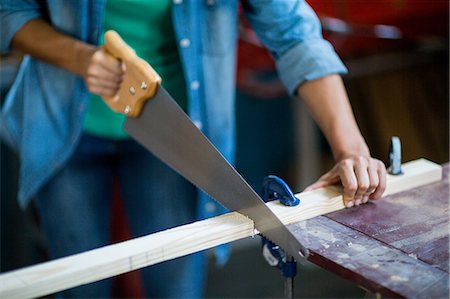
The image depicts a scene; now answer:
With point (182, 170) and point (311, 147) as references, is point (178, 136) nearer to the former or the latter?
point (182, 170)

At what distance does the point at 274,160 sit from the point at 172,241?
187 centimetres

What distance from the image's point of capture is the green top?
1350 mm

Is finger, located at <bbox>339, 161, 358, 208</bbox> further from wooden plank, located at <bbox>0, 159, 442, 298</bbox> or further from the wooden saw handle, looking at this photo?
the wooden saw handle

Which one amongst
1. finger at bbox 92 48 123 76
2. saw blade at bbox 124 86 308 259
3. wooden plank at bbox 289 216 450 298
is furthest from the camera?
finger at bbox 92 48 123 76

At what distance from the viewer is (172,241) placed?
1.03 metres

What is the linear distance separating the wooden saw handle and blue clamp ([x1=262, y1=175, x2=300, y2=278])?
0.23 meters

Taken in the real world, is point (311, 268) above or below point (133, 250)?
below

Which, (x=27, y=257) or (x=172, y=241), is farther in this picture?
(x=27, y=257)

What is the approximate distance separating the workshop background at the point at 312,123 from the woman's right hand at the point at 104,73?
693mm

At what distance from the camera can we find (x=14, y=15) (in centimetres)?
134

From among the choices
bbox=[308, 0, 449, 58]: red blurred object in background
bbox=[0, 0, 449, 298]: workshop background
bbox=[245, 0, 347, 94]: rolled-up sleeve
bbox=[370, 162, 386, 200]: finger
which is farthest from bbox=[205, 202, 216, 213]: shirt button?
bbox=[308, 0, 449, 58]: red blurred object in background

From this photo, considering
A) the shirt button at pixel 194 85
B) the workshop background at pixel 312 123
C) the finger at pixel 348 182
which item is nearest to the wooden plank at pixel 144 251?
the finger at pixel 348 182

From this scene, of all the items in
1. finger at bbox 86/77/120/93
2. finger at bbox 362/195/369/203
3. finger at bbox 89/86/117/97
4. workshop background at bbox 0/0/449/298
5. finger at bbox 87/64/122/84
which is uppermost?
finger at bbox 87/64/122/84

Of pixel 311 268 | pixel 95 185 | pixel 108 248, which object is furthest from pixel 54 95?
pixel 311 268
